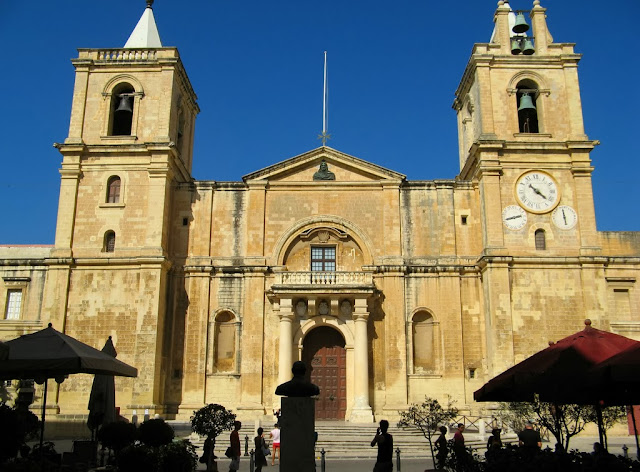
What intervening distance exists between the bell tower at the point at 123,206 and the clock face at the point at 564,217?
17.2 metres

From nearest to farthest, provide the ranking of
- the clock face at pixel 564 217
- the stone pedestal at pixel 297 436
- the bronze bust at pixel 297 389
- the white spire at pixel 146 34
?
the stone pedestal at pixel 297 436 → the bronze bust at pixel 297 389 → the clock face at pixel 564 217 → the white spire at pixel 146 34

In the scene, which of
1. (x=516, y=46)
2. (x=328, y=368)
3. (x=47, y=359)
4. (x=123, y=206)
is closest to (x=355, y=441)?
(x=328, y=368)

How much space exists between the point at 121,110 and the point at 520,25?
19913mm

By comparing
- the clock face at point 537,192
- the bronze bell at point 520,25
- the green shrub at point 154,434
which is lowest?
the green shrub at point 154,434

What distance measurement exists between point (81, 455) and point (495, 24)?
27.8 meters

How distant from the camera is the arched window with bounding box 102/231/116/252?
2977 cm

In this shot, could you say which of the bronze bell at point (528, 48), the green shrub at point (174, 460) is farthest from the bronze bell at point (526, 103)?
the green shrub at point (174, 460)

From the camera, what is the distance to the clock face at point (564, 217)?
96.6 ft

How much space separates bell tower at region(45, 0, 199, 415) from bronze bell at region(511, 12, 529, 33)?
16.8m

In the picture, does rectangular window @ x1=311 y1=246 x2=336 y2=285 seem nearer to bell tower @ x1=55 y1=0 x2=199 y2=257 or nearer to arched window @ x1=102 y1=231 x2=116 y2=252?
bell tower @ x1=55 y1=0 x2=199 y2=257

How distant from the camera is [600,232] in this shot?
3091 centimetres

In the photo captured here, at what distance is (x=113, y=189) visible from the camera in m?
30.6

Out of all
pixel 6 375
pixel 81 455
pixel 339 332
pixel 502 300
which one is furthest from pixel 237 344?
pixel 6 375

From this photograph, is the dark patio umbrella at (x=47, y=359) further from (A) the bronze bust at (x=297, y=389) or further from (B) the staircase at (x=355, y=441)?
(B) the staircase at (x=355, y=441)
